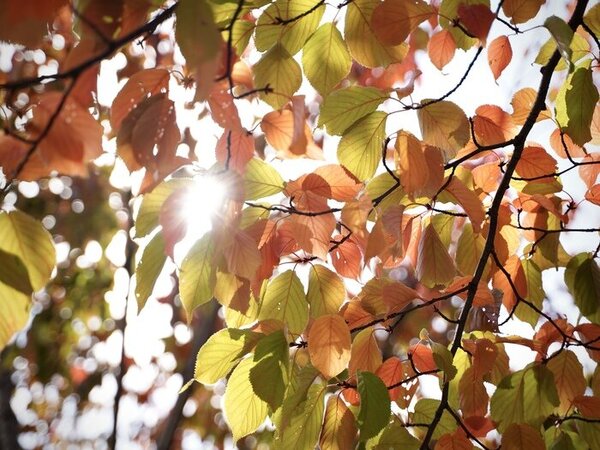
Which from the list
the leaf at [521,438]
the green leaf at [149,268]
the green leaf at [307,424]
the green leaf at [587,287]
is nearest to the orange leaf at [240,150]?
the green leaf at [149,268]

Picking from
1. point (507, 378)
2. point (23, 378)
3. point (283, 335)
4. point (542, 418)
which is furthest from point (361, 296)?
point (23, 378)

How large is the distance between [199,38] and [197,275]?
61 centimetres

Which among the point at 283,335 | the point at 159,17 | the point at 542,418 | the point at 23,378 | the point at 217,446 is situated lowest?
the point at 23,378

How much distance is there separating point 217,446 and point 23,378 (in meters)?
2.60

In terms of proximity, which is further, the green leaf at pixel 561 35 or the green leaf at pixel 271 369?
the green leaf at pixel 271 369

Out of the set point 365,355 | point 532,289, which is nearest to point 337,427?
point 365,355

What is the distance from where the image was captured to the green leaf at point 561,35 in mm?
1146

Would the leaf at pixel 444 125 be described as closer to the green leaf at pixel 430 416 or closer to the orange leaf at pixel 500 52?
the orange leaf at pixel 500 52

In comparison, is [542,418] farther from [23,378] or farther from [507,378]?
[23,378]

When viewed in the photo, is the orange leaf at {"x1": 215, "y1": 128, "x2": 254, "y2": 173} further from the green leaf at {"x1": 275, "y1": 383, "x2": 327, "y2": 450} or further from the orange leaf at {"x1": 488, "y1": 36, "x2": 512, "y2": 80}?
the orange leaf at {"x1": 488, "y1": 36, "x2": 512, "y2": 80}

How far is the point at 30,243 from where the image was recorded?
941mm

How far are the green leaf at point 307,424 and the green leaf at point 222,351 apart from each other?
195 mm

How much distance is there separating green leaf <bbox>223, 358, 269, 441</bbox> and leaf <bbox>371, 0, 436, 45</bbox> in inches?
29.7

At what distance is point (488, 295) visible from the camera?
153cm
